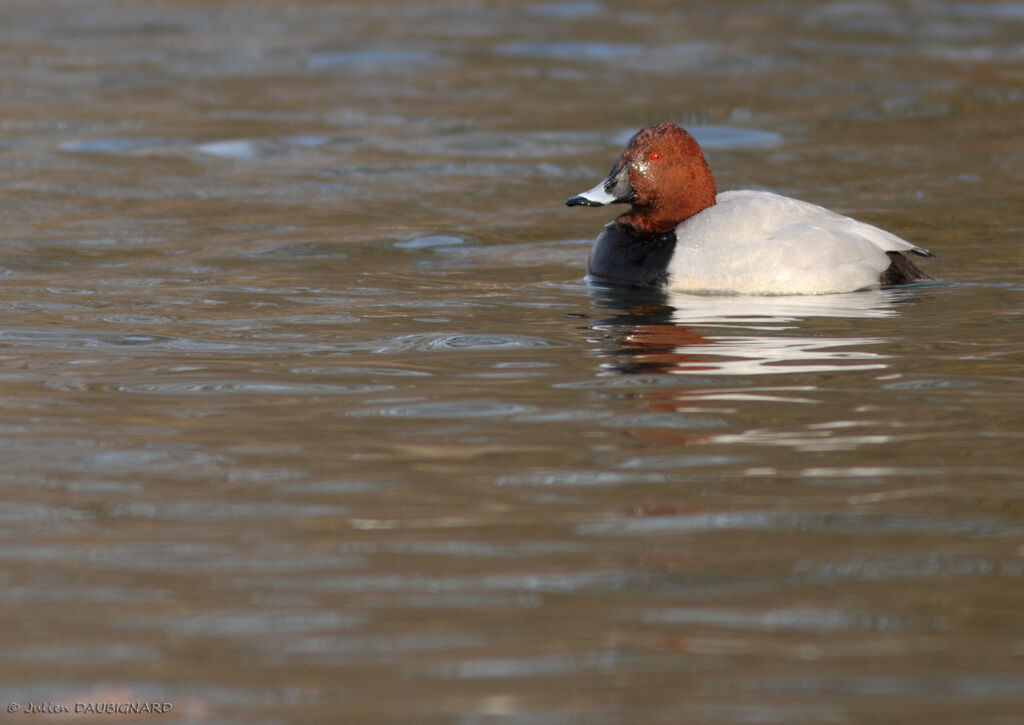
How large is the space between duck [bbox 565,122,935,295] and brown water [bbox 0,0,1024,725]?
23 centimetres

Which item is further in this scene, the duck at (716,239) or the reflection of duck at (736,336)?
the duck at (716,239)

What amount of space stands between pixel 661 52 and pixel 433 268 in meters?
8.95

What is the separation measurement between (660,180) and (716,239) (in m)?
0.54

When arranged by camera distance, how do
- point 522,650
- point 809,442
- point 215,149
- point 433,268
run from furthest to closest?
point 215,149 → point 433,268 → point 809,442 → point 522,650

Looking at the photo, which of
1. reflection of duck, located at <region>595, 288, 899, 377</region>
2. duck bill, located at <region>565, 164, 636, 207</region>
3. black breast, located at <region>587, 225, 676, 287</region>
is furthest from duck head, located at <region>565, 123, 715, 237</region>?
reflection of duck, located at <region>595, 288, 899, 377</region>

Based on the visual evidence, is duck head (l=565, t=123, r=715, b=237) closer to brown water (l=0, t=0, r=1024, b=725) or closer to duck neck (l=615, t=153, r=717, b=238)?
duck neck (l=615, t=153, r=717, b=238)

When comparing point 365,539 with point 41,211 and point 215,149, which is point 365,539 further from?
point 215,149

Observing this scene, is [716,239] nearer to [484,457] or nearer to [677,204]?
[677,204]

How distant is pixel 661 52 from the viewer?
1677 centimetres

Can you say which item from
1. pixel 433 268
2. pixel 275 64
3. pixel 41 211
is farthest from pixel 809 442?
pixel 275 64

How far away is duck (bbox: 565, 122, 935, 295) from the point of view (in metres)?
7.32

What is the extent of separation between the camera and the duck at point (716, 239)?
24.0 ft

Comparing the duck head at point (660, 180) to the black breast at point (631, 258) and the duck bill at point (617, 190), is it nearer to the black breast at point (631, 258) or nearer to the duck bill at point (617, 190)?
the duck bill at point (617, 190)

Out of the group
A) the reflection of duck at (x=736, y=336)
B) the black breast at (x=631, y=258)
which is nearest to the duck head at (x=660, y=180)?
the black breast at (x=631, y=258)
